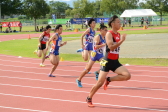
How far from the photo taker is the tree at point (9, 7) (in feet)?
211

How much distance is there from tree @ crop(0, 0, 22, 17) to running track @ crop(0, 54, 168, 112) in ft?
177

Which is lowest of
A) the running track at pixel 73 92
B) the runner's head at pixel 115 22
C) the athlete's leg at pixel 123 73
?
the running track at pixel 73 92

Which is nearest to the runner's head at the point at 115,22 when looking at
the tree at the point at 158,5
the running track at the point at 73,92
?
the running track at the point at 73,92

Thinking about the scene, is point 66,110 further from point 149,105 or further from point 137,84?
point 137,84

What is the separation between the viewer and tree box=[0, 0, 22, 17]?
64.4 metres

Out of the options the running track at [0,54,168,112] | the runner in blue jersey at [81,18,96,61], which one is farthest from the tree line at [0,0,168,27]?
the runner in blue jersey at [81,18,96,61]

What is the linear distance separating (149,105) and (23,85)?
15.3 ft

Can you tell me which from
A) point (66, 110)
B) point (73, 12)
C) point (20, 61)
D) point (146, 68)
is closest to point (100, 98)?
point (66, 110)

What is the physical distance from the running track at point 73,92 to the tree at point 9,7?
54.1 m

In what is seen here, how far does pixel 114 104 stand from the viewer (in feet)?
23.9

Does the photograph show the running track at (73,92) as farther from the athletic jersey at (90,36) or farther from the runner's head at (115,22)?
the runner's head at (115,22)

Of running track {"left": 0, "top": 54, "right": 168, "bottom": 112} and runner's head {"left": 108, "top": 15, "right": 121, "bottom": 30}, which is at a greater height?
runner's head {"left": 108, "top": 15, "right": 121, "bottom": 30}

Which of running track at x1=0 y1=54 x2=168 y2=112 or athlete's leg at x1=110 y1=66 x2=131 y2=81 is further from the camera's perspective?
running track at x1=0 y1=54 x2=168 y2=112

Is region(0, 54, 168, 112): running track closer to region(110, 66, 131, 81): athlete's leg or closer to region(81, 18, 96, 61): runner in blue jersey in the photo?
region(110, 66, 131, 81): athlete's leg
